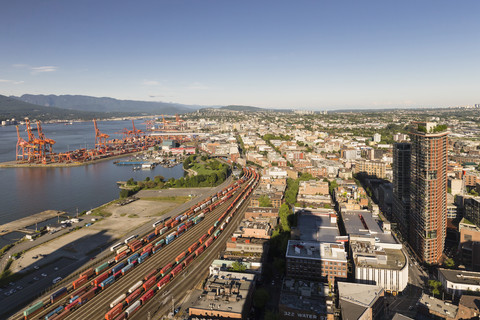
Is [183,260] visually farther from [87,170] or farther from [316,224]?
[87,170]

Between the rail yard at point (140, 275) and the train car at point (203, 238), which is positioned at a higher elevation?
the train car at point (203, 238)

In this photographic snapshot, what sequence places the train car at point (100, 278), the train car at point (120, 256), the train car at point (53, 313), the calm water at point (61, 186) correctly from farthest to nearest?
the calm water at point (61, 186) → the train car at point (120, 256) → the train car at point (100, 278) → the train car at point (53, 313)

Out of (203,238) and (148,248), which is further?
(203,238)

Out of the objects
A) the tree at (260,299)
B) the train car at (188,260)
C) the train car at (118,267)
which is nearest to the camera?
the tree at (260,299)

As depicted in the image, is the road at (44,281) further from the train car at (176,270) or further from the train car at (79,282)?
the train car at (176,270)

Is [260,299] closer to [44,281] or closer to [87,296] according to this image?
[87,296]

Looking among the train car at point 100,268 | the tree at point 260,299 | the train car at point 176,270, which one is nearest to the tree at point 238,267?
the tree at point 260,299

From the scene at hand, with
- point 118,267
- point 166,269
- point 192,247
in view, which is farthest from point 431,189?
point 118,267
